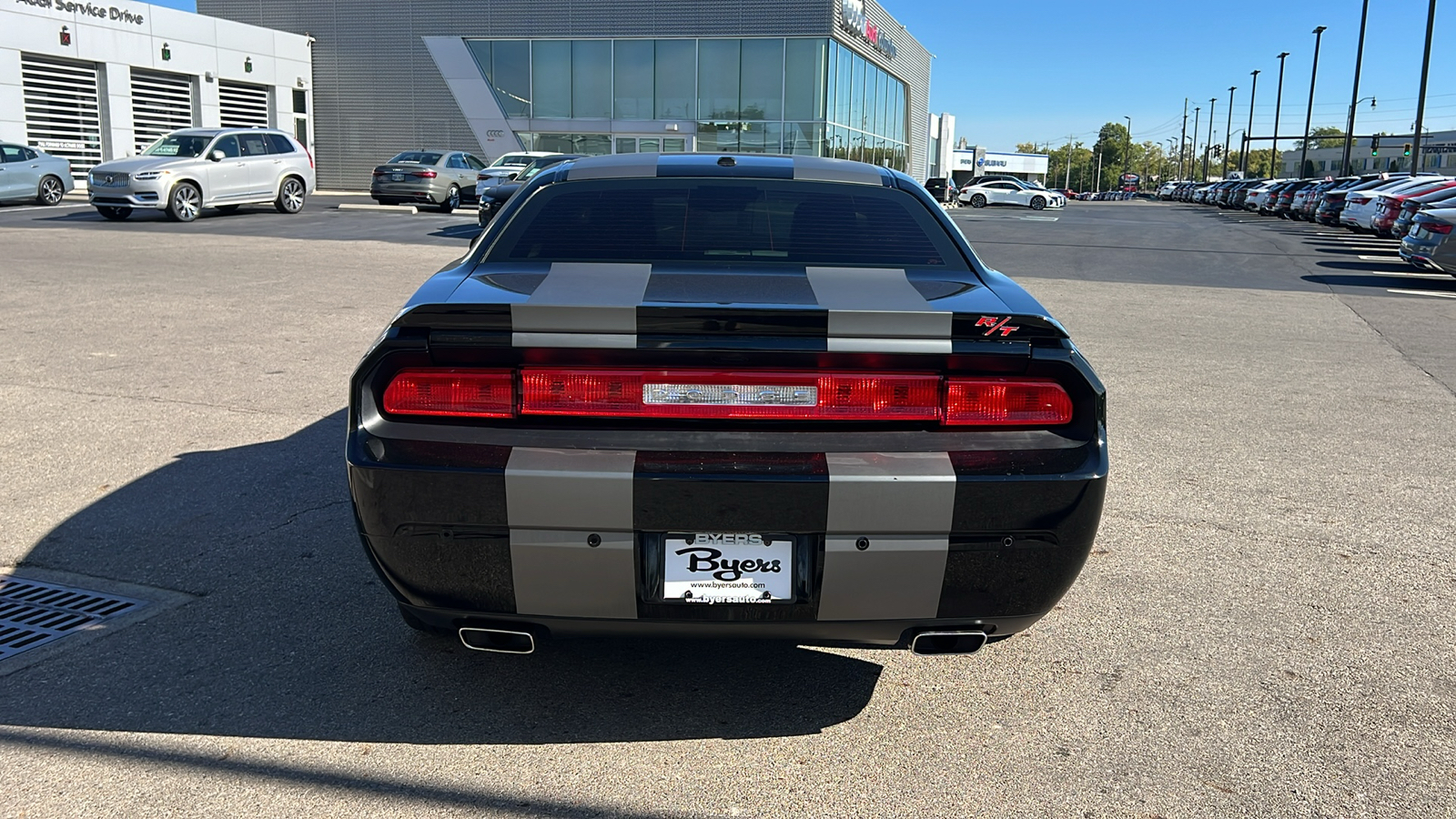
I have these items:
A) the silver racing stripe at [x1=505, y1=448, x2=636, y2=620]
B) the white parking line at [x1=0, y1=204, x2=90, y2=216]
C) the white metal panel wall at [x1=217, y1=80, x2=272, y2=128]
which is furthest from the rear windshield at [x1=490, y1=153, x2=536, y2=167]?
the silver racing stripe at [x1=505, y1=448, x2=636, y2=620]

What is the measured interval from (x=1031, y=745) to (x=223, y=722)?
85.0 inches

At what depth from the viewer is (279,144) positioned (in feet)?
85.8

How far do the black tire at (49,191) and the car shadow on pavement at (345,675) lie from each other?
86.1 ft

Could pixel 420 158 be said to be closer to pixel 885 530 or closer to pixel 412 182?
pixel 412 182

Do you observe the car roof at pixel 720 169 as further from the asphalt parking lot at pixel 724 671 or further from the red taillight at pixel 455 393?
the asphalt parking lot at pixel 724 671

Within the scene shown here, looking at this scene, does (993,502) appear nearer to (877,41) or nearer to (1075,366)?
(1075,366)

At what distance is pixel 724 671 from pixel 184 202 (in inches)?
893

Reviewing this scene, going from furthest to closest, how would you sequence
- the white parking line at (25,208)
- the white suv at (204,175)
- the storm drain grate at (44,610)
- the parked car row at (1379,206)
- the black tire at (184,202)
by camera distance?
1. the white parking line at (25,208)
2. the black tire at (184,202)
3. the white suv at (204,175)
4. the parked car row at (1379,206)
5. the storm drain grate at (44,610)

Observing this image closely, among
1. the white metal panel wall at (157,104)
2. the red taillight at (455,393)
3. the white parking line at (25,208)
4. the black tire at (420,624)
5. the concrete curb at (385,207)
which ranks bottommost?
the black tire at (420,624)

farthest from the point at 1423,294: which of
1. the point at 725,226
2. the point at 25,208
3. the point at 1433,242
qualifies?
the point at 25,208

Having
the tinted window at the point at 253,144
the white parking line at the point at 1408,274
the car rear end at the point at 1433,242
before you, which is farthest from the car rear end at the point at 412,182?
the car rear end at the point at 1433,242

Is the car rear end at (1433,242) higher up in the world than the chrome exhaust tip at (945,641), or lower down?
higher up

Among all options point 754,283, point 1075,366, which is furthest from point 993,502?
point 754,283

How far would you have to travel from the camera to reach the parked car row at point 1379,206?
16.8m
